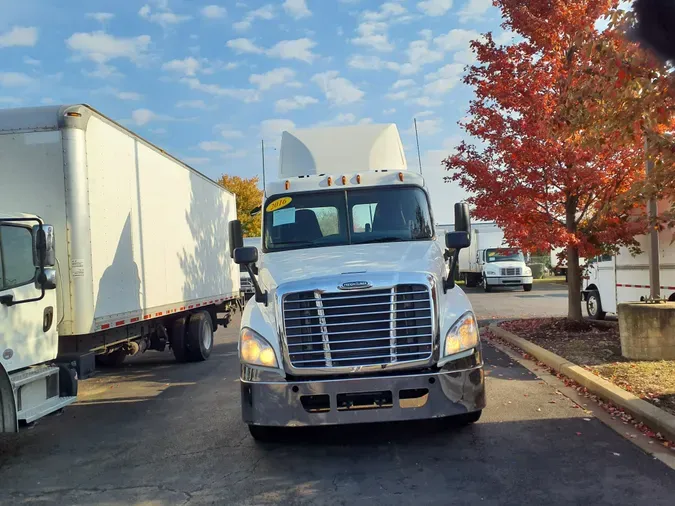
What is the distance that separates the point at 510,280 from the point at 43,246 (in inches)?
975

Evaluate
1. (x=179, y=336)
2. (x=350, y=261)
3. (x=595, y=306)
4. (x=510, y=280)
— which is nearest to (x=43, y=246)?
(x=350, y=261)

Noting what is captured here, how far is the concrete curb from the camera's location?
5398mm

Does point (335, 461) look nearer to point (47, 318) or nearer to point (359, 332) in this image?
point (359, 332)

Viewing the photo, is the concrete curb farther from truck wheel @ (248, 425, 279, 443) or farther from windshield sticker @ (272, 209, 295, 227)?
windshield sticker @ (272, 209, 295, 227)

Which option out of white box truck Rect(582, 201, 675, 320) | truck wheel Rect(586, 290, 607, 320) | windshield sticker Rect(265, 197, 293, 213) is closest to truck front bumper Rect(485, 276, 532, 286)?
white box truck Rect(582, 201, 675, 320)

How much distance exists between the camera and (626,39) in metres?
4.87

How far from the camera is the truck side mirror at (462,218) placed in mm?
6770

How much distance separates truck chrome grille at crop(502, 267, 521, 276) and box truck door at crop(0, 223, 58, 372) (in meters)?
24.3

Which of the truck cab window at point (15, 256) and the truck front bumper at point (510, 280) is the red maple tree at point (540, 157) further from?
the truck front bumper at point (510, 280)

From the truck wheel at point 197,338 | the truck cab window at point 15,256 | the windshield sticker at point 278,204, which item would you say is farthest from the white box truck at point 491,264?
the truck cab window at point 15,256

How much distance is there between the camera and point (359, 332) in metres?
5.25

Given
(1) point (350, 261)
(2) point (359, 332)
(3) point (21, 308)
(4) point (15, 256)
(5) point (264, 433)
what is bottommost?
(5) point (264, 433)

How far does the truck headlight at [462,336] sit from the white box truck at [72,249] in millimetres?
3955

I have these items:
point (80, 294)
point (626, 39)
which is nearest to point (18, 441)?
point (80, 294)
